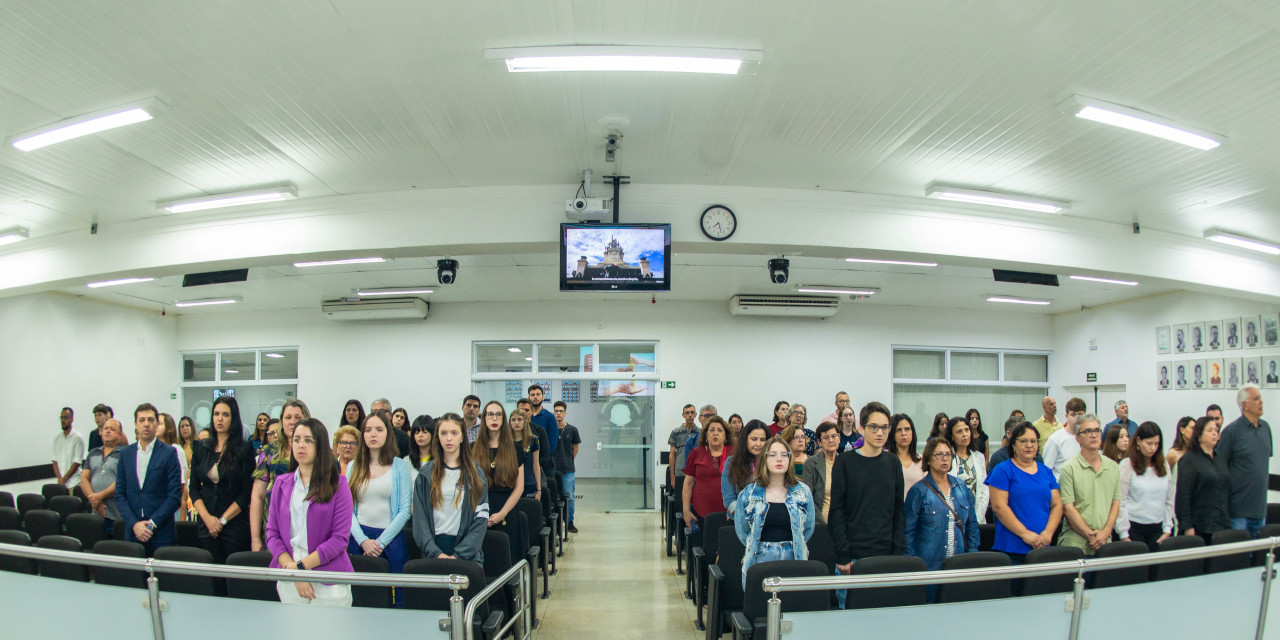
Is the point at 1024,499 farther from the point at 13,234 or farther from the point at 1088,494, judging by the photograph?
the point at 13,234

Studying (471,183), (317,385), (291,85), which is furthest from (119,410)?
(291,85)

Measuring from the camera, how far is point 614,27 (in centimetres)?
339

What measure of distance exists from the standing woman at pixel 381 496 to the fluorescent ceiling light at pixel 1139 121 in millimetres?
4540

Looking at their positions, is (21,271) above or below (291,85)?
below

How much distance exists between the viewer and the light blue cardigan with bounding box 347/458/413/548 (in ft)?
11.8

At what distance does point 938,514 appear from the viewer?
376cm

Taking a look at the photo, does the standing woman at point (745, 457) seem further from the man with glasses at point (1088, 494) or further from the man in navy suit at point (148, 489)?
the man in navy suit at point (148, 489)

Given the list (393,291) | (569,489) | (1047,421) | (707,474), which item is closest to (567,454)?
(569,489)

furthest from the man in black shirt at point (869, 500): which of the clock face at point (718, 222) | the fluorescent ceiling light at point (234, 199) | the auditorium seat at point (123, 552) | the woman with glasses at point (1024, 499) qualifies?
the fluorescent ceiling light at point (234, 199)

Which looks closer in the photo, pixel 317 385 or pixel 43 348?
pixel 43 348

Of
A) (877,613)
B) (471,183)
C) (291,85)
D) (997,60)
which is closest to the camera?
(877,613)

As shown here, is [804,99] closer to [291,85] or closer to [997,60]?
[997,60]

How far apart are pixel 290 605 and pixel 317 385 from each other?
31.5 feet

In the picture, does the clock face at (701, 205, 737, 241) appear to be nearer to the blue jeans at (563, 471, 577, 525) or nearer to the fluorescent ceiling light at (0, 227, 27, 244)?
the blue jeans at (563, 471, 577, 525)
